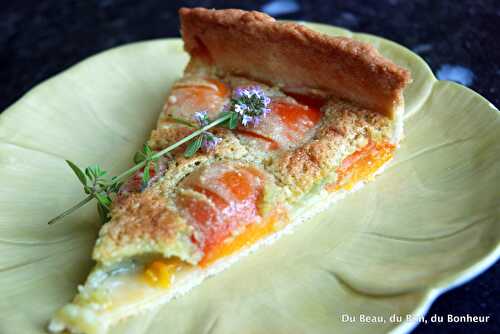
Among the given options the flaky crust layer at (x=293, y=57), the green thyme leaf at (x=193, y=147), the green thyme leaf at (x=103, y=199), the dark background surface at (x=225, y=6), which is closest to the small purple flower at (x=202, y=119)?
the green thyme leaf at (x=193, y=147)

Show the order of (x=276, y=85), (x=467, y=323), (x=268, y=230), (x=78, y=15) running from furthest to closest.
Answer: (x=78, y=15) → (x=276, y=85) → (x=268, y=230) → (x=467, y=323)

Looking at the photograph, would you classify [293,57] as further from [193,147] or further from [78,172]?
[78,172]

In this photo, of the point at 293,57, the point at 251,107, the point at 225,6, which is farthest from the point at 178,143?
the point at 225,6

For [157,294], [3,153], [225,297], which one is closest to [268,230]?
[225,297]

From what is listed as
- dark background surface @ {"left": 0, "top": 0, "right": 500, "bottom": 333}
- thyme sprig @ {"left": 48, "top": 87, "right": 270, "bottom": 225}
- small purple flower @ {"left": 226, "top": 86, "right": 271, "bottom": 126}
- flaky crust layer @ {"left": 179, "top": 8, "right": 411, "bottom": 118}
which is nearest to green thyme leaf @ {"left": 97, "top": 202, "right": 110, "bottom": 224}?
thyme sprig @ {"left": 48, "top": 87, "right": 270, "bottom": 225}

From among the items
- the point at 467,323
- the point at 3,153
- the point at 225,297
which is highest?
the point at 3,153

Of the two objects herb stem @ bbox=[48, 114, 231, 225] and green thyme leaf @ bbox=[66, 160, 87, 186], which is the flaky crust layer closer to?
herb stem @ bbox=[48, 114, 231, 225]

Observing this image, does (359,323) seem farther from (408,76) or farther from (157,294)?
(408,76)
